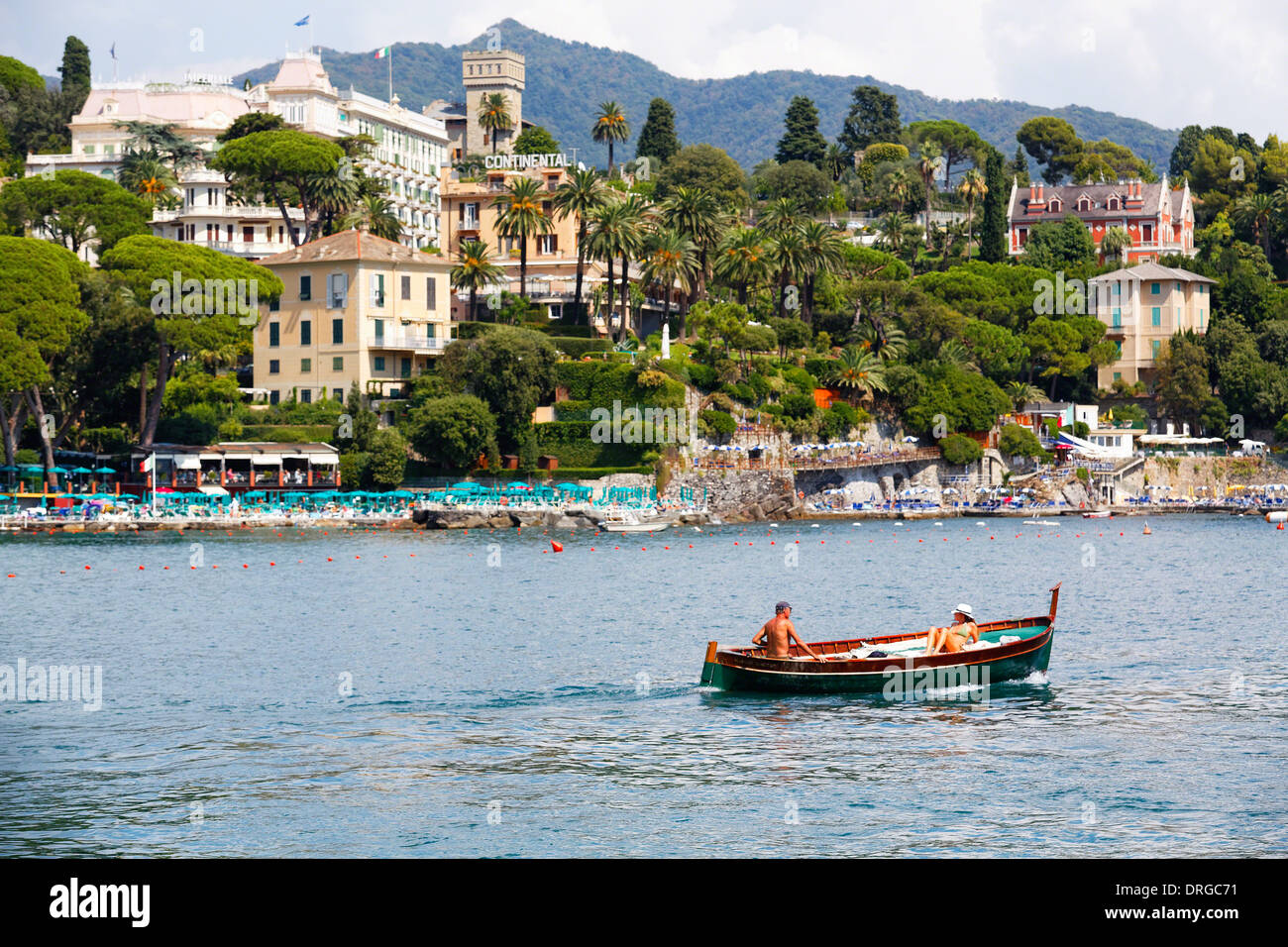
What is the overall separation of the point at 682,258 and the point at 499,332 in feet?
57.9

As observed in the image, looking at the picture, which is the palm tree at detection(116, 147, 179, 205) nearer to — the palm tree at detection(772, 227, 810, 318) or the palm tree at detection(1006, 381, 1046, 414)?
the palm tree at detection(772, 227, 810, 318)

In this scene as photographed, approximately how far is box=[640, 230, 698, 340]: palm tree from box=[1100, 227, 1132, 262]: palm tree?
63.3 metres

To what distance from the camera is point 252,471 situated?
96.2 m

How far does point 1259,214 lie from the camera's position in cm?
15650

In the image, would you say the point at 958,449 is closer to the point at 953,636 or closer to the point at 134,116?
the point at 953,636

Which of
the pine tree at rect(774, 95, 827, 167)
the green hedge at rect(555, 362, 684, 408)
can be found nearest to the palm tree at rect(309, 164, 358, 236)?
the green hedge at rect(555, 362, 684, 408)

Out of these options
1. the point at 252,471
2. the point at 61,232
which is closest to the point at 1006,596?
the point at 252,471

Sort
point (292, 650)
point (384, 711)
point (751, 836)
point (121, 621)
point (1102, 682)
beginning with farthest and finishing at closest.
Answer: point (121, 621)
point (292, 650)
point (1102, 682)
point (384, 711)
point (751, 836)

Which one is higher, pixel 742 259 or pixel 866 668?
pixel 742 259

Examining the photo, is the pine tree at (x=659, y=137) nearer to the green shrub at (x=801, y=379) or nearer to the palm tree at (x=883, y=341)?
the palm tree at (x=883, y=341)

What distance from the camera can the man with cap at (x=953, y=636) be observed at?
31.8 metres

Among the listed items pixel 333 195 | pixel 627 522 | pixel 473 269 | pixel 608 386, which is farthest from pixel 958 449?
pixel 333 195

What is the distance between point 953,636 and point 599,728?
8380mm
